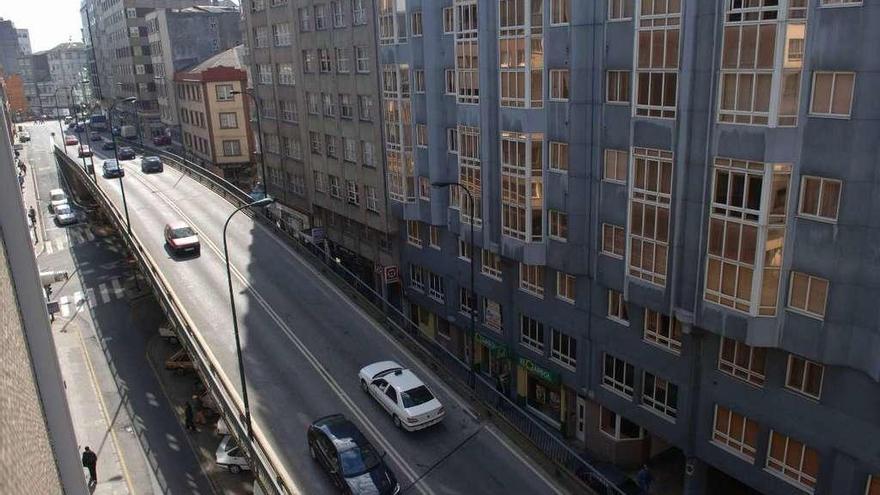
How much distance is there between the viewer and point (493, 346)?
36.8 metres

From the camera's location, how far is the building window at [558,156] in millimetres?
29031

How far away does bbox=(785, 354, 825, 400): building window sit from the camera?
22.1 meters

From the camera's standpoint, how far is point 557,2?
27281mm

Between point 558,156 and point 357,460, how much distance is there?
50.5 feet

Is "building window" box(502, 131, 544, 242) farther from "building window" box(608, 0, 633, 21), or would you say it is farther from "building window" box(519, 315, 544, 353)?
"building window" box(608, 0, 633, 21)

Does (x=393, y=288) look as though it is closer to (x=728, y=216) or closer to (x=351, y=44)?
(x=351, y=44)

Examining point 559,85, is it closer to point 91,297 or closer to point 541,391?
point 541,391

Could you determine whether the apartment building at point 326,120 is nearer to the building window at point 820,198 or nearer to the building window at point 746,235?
the building window at point 746,235

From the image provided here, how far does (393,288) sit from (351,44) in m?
17.1

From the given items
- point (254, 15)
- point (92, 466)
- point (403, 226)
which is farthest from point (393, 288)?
point (254, 15)

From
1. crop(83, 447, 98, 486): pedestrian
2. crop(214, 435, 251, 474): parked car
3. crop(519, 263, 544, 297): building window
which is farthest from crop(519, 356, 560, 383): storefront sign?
crop(83, 447, 98, 486): pedestrian

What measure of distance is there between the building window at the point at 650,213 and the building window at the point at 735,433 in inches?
221

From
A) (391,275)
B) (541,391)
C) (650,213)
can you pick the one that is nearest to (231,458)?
(541,391)

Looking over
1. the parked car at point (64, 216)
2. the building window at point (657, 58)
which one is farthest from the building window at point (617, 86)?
the parked car at point (64, 216)
